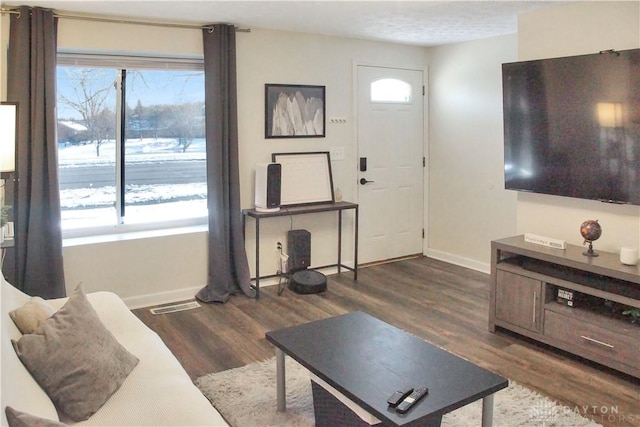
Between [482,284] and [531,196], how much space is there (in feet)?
3.98

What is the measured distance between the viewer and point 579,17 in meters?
3.72

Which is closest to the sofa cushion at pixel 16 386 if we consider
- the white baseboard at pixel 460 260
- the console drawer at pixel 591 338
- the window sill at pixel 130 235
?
the window sill at pixel 130 235

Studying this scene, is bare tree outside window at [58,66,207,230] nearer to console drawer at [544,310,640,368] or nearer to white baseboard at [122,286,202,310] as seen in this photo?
white baseboard at [122,286,202,310]

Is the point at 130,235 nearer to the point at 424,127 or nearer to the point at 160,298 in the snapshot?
the point at 160,298

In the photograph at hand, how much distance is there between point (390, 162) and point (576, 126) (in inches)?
95.4

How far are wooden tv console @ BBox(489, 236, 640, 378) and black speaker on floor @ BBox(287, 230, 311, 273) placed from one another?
5.98 ft

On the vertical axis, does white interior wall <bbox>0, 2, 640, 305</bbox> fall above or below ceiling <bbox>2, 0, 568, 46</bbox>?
below

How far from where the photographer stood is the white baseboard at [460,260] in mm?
5492

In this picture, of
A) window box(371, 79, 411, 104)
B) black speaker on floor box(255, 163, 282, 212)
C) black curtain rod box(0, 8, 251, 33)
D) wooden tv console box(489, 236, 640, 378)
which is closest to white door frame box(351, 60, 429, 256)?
window box(371, 79, 411, 104)

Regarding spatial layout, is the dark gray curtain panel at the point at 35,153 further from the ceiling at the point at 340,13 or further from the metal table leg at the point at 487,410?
the metal table leg at the point at 487,410

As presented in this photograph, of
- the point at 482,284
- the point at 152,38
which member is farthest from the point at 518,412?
the point at 152,38

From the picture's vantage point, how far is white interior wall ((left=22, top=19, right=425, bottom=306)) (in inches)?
168

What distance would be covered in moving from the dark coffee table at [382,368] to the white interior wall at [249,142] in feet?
6.88

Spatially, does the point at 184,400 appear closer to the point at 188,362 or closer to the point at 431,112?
the point at 188,362
